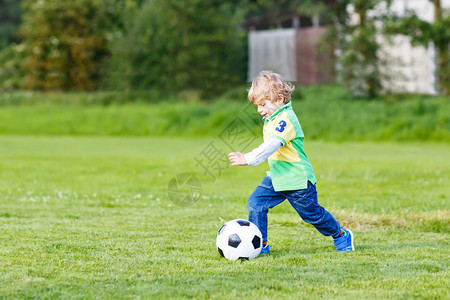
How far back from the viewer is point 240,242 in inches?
Answer: 198

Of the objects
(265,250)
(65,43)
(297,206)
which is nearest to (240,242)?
(265,250)

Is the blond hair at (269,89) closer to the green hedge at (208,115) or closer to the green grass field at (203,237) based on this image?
the green grass field at (203,237)

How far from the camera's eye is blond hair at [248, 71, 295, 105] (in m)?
5.18

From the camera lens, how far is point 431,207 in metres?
8.14

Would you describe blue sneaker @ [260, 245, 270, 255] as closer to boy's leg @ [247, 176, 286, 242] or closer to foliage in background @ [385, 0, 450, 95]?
boy's leg @ [247, 176, 286, 242]

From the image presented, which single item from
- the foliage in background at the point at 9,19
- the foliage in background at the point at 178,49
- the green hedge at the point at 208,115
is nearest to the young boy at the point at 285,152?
the green hedge at the point at 208,115

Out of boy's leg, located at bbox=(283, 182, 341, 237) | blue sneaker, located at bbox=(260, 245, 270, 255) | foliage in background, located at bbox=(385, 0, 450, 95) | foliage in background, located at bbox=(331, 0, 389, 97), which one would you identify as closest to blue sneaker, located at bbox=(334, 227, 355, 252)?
boy's leg, located at bbox=(283, 182, 341, 237)

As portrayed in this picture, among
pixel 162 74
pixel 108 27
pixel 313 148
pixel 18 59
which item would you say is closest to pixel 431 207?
pixel 313 148

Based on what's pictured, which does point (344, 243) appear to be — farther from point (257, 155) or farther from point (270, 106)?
point (270, 106)

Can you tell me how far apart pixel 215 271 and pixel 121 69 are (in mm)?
29187

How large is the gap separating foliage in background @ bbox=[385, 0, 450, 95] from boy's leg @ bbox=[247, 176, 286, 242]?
17644 mm

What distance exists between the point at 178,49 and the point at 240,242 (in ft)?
90.1

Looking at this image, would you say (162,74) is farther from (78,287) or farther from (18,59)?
(78,287)

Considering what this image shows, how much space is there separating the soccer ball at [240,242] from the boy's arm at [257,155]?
0.61 meters
